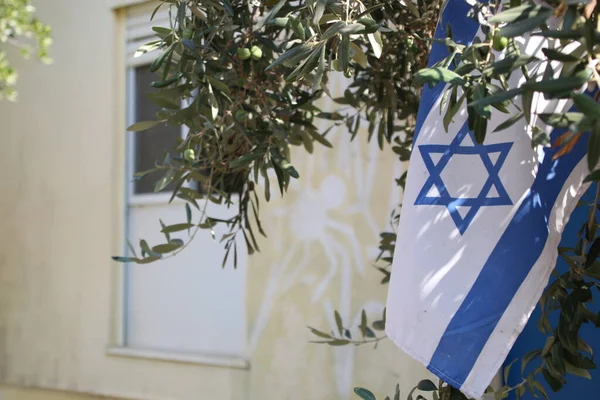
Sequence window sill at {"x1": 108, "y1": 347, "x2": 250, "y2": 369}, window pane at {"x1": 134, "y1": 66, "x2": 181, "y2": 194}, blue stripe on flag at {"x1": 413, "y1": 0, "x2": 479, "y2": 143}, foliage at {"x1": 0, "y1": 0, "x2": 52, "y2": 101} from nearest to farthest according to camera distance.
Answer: blue stripe on flag at {"x1": 413, "y1": 0, "x2": 479, "y2": 143} < window sill at {"x1": 108, "y1": 347, "x2": 250, "y2": 369} < foliage at {"x1": 0, "y1": 0, "x2": 52, "y2": 101} < window pane at {"x1": 134, "y1": 66, "x2": 181, "y2": 194}

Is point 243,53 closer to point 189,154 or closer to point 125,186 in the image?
point 189,154

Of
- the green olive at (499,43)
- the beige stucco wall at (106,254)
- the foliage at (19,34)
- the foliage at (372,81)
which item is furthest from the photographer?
the foliage at (19,34)

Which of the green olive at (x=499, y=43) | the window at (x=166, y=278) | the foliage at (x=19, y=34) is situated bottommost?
Result: the window at (x=166, y=278)

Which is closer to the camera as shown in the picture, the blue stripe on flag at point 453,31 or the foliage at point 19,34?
the blue stripe on flag at point 453,31

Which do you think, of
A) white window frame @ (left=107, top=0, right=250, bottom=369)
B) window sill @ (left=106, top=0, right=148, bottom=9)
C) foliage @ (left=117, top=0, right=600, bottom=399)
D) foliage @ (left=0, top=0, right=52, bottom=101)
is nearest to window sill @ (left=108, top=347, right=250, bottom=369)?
white window frame @ (left=107, top=0, right=250, bottom=369)

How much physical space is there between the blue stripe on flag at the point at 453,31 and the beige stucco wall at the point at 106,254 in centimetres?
265

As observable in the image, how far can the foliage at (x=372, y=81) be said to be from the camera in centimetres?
162

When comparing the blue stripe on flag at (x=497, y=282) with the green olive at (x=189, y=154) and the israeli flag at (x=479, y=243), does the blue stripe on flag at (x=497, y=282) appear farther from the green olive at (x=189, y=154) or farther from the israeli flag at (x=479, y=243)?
the green olive at (x=189, y=154)

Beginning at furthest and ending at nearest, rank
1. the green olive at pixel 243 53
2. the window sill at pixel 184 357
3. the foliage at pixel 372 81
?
1. the window sill at pixel 184 357
2. the green olive at pixel 243 53
3. the foliage at pixel 372 81

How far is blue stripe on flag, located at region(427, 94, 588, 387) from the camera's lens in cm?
204

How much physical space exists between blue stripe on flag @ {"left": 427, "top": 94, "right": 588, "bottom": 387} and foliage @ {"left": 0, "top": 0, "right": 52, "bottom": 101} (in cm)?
532

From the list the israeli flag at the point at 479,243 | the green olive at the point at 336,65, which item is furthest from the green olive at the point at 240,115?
the israeli flag at the point at 479,243

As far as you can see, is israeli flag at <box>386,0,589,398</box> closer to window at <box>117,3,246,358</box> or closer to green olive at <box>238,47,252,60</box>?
green olive at <box>238,47,252,60</box>

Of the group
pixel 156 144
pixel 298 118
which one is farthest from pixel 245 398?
pixel 298 118
